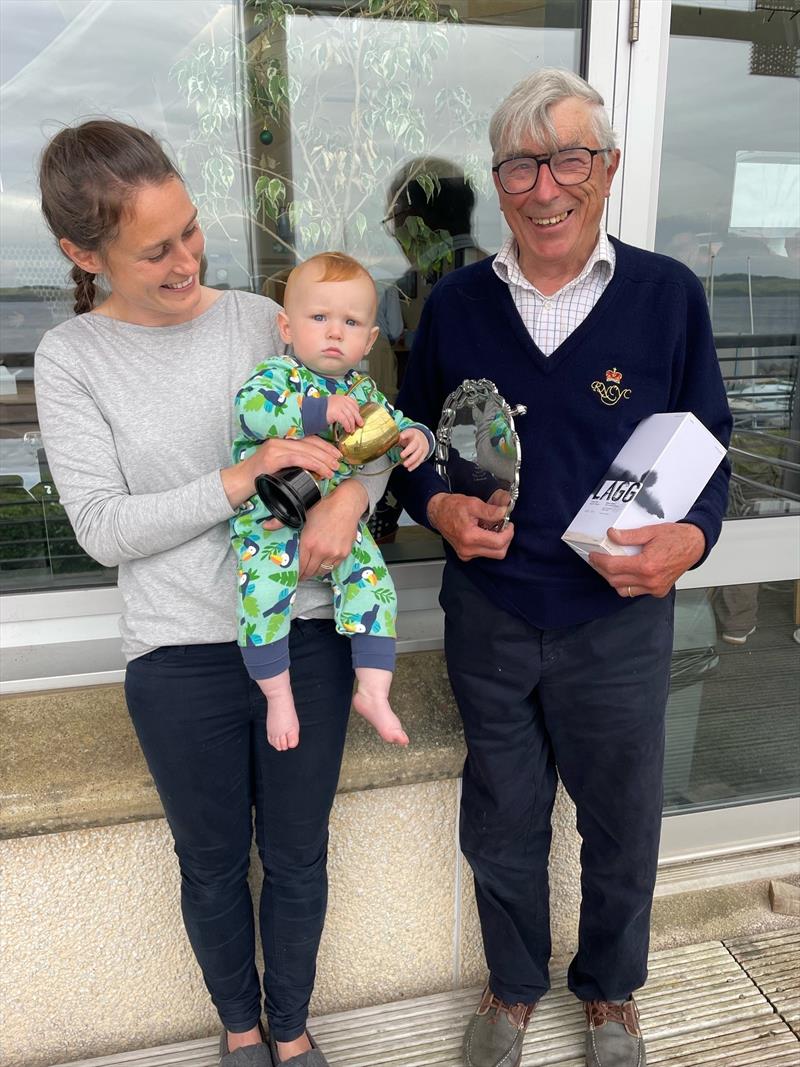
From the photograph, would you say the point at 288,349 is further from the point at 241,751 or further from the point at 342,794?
the point at 342,794

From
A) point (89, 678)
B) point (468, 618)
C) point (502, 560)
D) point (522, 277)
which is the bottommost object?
point (89, 678)

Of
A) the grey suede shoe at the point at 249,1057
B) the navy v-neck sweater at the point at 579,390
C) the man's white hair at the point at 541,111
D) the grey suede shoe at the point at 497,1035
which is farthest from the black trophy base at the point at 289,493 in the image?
the grey suede shoe at the point at 497,1035

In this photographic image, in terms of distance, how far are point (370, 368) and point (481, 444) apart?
727 mm

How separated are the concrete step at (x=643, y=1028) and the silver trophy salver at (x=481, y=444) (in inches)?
49.1

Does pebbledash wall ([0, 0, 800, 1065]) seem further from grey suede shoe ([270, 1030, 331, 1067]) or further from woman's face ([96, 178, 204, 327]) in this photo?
woman's face ([96, 178, 204, 327])

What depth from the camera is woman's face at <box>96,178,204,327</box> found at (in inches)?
46.9

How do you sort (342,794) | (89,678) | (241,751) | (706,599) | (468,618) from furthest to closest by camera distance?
(706,599) → (89,678) → (342,794) → (468,618) → (241,751)

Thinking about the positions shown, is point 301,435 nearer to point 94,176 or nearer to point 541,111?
point 94,176

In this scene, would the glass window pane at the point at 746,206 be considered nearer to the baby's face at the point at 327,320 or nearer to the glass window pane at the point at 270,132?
the glass window pane at the point at 270,132

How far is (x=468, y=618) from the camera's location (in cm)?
158

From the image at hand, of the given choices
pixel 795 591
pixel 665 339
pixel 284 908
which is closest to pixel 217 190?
pixel 665 339

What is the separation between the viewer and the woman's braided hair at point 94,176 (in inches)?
45.9

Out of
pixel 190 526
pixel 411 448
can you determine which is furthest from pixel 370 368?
pixel 190 526

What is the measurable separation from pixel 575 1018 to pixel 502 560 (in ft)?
3.87
